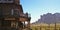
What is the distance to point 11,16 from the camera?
33.4 metres

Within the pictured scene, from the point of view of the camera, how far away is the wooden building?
109ft

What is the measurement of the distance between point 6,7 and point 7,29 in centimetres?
633

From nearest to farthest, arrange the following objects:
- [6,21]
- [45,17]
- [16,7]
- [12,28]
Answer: [12,28]
[6,21]
[16,7]
[45,17]

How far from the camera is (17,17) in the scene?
33.8 metres

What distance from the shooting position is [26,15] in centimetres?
3775

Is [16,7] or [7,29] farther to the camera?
[16,7]

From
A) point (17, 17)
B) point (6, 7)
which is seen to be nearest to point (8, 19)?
point (17, 17)

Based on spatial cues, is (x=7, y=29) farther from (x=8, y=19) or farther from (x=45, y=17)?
(x=45, y=17)

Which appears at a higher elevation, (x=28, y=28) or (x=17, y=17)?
(x=17, y=17)

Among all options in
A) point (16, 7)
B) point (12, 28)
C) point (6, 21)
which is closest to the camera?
point (12, 28)

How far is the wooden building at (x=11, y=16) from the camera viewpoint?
109 ft

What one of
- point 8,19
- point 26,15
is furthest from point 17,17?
point 26,15

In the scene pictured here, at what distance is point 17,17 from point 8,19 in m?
1.86

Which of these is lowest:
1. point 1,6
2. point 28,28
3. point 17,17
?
point 28,28
